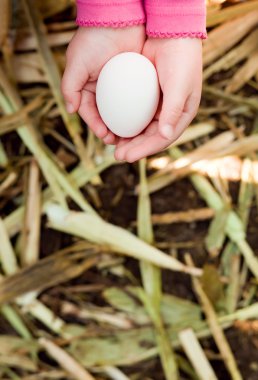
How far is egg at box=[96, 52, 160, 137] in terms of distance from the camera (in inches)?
45.8

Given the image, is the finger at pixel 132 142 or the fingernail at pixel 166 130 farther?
the finger at pixel 132 142

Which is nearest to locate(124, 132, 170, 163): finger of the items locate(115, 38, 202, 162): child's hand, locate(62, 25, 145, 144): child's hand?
locate(115, 38, 202, 162): child's hand

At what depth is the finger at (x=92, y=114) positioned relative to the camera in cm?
128

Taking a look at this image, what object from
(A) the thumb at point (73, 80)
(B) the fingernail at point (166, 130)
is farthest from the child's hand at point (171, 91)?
(A) the thumb at point (73, 80)

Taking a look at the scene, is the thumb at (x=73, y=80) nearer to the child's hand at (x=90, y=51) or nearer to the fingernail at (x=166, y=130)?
the child's hand at (x=90, y=51)

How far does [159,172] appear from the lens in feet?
5.36

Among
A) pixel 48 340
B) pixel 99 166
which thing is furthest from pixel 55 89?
pixel 48 340

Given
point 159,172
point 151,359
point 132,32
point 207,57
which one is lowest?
point 151,359

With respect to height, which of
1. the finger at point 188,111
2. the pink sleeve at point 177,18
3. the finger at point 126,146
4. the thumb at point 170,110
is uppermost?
the pink sleeve at point 177,18

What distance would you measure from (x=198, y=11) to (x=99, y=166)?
1.76ft

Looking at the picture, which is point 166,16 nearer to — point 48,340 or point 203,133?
point 203,133

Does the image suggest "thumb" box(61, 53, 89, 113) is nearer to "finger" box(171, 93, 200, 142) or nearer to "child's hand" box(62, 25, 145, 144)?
"child's hand" box(62, 25, 145, 144)

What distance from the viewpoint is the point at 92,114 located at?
4.24 feet

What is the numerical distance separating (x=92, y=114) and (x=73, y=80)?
101 millimetres
